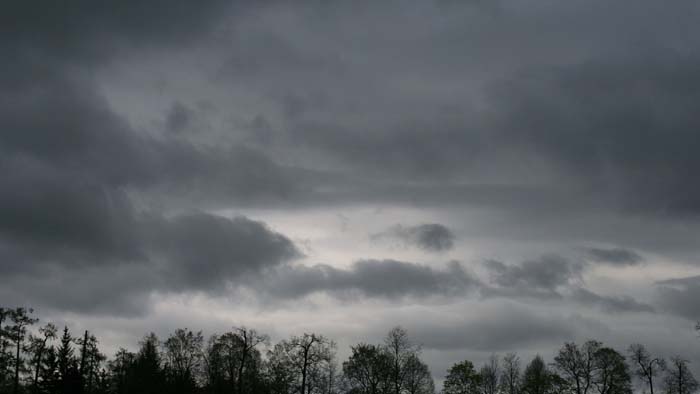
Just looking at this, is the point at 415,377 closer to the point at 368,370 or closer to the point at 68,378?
the point at 368,370

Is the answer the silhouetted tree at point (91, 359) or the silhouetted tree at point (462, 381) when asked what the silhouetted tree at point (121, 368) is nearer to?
the silhouetted tree at point (91, 359)

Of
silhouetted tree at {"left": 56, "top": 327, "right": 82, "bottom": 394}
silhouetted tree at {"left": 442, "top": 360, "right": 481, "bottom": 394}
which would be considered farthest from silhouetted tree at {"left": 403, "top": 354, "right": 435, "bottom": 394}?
silhouetted tree at {"left": 56, "top": 327, "right": 82, "bottom": 394}

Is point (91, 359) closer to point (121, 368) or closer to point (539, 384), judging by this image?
point (121, 368)

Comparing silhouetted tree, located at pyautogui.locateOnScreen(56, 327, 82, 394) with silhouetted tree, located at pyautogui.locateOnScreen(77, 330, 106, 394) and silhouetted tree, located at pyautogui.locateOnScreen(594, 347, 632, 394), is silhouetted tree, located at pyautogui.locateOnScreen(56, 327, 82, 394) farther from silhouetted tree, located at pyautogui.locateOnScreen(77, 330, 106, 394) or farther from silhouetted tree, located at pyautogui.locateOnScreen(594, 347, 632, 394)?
silhouetted tree, located at pyautogui.locateOnScreen(594, 347, 632, 394)

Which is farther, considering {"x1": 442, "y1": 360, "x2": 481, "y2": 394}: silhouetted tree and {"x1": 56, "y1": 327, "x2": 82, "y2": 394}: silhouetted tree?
{"x1": 442, "y1": 360, "x2": 481, "y2": 394}: silhouetted tree

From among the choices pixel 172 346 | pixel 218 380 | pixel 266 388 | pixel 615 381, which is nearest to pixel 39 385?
pixel 218 380

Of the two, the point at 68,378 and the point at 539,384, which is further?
the point at 539,384

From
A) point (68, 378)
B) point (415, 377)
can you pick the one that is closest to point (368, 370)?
point (415, 377)

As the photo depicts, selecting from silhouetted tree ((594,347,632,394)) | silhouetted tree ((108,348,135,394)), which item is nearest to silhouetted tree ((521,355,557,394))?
silhouetted tree ((594,347,632,394))

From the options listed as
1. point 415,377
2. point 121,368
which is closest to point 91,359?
point 121,368

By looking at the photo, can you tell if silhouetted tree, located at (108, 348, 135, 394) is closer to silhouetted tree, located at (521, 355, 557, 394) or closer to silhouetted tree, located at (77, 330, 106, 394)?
silhouetted tree, located at (77, 330, 106, 394)

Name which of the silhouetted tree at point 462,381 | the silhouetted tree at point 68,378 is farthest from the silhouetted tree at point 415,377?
the silhouetted tree at point 68,378

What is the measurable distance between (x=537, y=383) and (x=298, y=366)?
47.1 meters

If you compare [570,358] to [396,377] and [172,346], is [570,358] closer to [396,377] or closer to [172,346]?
[396,377]
